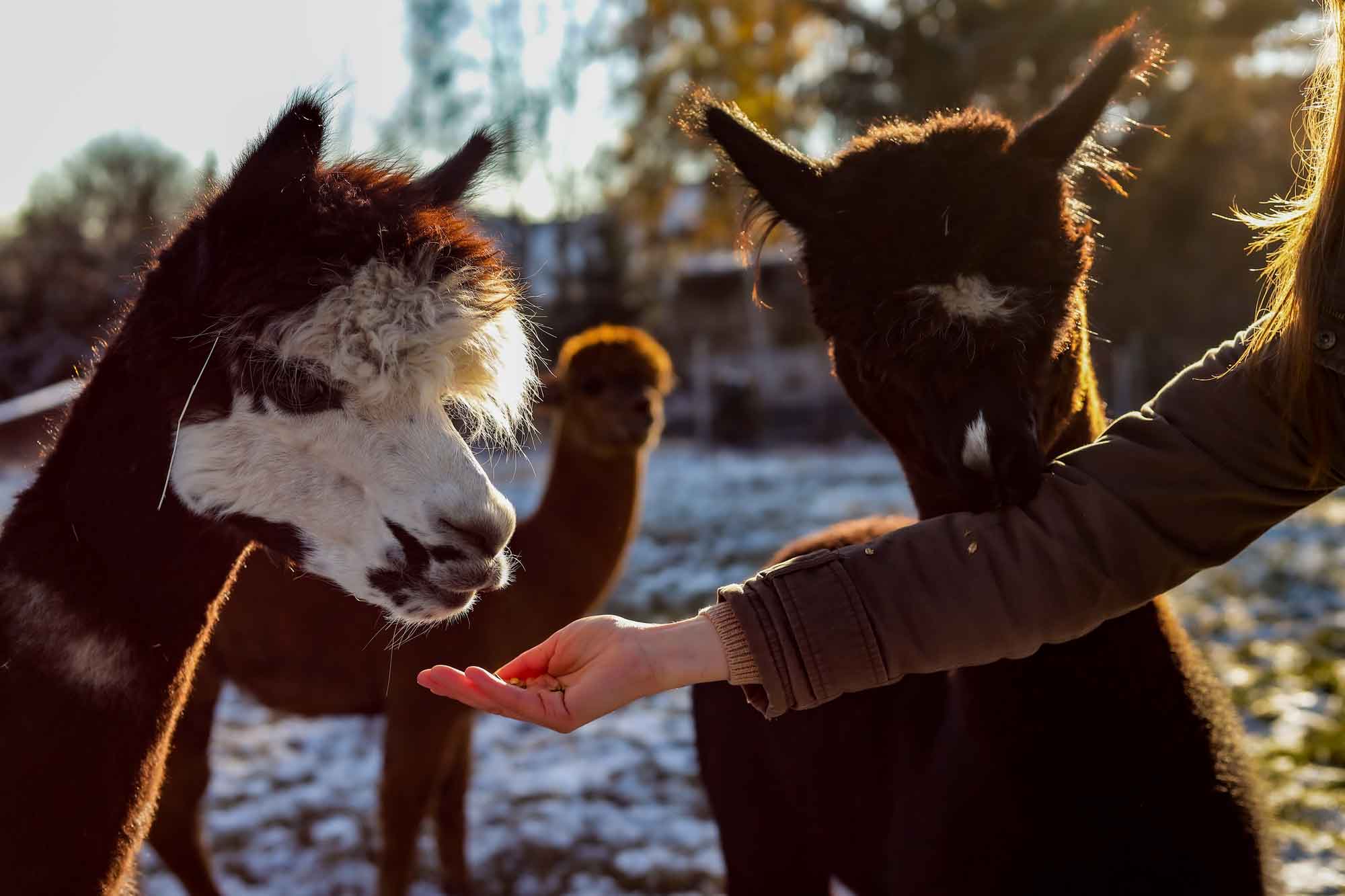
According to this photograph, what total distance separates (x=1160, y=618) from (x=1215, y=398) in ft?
1.70

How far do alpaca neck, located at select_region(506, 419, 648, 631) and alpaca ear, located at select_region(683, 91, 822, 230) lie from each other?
2058 millimetres

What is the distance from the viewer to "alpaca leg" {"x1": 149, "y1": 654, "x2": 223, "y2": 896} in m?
3.27

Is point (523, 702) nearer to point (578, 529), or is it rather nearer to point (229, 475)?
point (229, 475)

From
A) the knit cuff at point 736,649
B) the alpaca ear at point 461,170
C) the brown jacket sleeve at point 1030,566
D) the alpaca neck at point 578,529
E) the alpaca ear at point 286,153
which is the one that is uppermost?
the alpaca neck at point 578,529

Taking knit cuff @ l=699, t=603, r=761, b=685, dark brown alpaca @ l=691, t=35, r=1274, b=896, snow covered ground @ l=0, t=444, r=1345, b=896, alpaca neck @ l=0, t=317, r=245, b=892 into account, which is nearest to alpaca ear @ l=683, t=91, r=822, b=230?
dark brown alpaca @ l=691, t=35, r=1274, b=896

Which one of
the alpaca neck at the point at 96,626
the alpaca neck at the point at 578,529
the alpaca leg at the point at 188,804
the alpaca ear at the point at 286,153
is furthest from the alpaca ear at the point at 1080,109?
the alpaca leg at the point at 188,804

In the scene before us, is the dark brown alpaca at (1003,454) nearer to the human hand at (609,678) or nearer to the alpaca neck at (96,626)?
the human hand at (609,678)

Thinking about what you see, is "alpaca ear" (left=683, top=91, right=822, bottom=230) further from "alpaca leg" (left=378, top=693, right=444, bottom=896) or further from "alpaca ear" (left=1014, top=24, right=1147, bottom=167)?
"alpaca leg" (left=378, top=693, right=444, bottom=896)

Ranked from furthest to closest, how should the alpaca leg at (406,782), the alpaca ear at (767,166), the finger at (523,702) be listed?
1. the alpaca leg at (406,782)
2. the alpaca ear at (767,166)
3. the finger at (523,702)

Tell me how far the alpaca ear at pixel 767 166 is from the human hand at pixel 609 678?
3.25ft

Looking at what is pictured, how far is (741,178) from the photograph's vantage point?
212 centimetres

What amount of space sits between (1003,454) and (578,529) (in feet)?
8.85

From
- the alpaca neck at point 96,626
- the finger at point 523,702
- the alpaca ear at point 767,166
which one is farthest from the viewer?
the alpaca ear at point 767,166

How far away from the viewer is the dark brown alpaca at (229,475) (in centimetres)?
159
